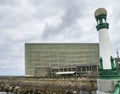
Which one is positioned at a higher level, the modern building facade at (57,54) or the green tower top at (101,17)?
the modern building facade at (57,54)

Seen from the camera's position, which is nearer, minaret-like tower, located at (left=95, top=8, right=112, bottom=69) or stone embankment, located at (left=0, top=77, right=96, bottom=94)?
minaret-like tower, located at (left=95, top=8, right=112, bottom=69)

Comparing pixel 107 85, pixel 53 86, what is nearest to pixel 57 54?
pixel 53 86

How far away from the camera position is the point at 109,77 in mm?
4457

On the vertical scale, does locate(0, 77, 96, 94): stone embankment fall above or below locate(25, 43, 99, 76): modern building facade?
below

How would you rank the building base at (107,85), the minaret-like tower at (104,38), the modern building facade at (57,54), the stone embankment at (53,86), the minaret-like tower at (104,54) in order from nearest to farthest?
the building base at (107,85) < the minaret-like tower at (104,54) < the minaret-like tower at (104,38) < the stone embankment at (53,86) < the modern building facade at (57,54)

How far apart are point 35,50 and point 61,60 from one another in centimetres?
1892

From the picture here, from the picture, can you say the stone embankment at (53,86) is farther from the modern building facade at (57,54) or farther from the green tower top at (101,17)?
the modern building facade at (57,54)

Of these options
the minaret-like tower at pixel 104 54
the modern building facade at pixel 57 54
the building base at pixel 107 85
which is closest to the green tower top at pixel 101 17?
the minaret-like tower at pixel 104 54

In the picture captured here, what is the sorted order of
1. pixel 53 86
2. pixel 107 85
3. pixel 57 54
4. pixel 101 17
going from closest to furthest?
pixel 107 85 → pixel 101 17 → pixel 53 86 → pixel 57 54

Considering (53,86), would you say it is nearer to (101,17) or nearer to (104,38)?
(104,38)

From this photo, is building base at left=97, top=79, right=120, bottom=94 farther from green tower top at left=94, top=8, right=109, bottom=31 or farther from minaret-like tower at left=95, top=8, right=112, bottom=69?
green tower top at left=94, top=8, right=109, bottom=31

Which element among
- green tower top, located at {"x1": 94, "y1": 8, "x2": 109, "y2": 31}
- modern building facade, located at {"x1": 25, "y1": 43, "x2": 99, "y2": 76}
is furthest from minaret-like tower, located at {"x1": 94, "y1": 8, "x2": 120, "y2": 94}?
modern building facade, located at {"x1": 25, "y1": 43, "x2": 99, "y2": 76}

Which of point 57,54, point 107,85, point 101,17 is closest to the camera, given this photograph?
point 107,85

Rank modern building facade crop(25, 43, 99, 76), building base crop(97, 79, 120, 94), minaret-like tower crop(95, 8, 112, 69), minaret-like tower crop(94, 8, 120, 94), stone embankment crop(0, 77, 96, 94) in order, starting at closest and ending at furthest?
building base crop(97, 79, 120, 94)
minaret-like tower crop(94, 8, 120, 94)
minaret-like tower crop(95, 8, 112, 69)
stone embankment crop(0, 77, 96, 94)
modern building facade crop(25, 43, 99, 76)
